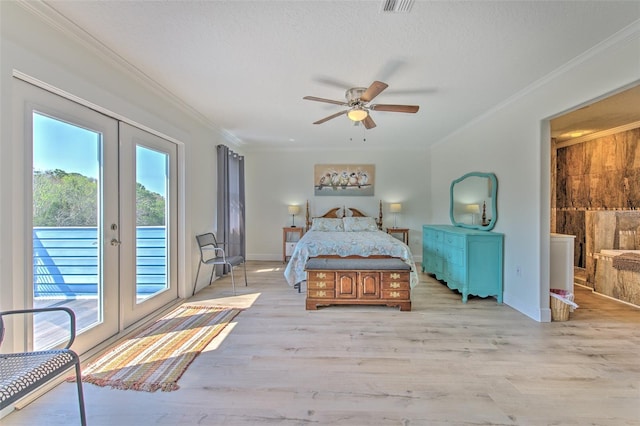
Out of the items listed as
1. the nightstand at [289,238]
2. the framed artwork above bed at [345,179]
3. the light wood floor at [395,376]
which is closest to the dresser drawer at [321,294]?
the light wood floor at [395,376]

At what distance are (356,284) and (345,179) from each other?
10.5 feet

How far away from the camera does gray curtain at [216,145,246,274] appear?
4.54m

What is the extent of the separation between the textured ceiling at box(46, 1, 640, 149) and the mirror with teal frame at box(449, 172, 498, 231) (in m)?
1.11

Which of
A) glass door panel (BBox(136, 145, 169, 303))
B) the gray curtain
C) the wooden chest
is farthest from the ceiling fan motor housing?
the gray curtain

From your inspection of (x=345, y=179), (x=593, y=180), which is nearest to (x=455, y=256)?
(x=593, y=180)

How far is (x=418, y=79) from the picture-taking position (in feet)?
8.79

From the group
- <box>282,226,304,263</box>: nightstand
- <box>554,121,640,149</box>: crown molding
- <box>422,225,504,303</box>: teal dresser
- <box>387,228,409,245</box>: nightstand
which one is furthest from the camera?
<box>282,226,304,263</box>: nightstand

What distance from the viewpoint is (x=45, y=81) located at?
5.87 ft

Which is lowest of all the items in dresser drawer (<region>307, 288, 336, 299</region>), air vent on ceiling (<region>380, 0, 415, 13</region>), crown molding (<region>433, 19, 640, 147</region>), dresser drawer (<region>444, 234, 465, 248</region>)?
dresser drawer (<region>307, 288, 336, 299</region>)

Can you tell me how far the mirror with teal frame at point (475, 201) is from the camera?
3658mm

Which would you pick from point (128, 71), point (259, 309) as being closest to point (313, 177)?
point (259, 309)

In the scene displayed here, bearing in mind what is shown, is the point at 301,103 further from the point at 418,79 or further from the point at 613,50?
the point at 613,50

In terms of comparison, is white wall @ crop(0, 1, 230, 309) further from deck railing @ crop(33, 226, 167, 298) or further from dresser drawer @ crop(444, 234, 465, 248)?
dresser drawer @ crop(444, 234, 465, 248)

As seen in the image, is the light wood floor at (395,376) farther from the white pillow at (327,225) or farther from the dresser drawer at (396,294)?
the white pillow at (327,225)
